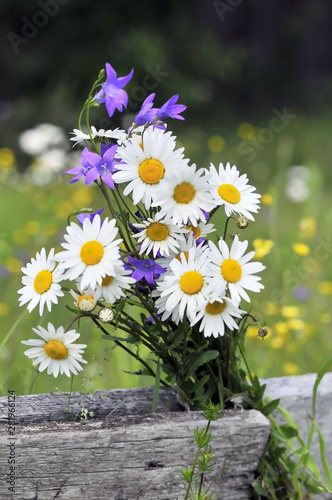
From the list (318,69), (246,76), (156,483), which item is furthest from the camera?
(318,69)

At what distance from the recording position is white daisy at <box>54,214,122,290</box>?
3.08ft

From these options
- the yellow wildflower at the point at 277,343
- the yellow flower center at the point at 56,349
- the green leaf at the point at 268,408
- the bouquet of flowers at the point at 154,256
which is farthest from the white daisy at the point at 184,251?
the yellow wildflower at the point at 277,343

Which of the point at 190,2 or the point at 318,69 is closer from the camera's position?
the point at 190,2

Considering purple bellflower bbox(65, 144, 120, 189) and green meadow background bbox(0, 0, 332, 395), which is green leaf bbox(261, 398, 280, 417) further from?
purple bellflower bbox(65, 144, 120, 189)

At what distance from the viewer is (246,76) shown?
23.0 feet

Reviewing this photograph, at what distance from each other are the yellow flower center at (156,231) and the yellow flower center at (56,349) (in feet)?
0.80

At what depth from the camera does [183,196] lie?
1.00 m

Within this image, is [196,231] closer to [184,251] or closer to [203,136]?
[184,251]

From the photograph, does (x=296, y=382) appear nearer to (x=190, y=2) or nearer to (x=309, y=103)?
(x=190, y=2)

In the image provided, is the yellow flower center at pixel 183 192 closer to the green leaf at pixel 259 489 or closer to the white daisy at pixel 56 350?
the white daisy at pixel 56 350

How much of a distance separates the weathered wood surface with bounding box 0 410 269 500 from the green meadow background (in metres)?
0.13

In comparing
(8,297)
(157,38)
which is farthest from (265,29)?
(8,297)

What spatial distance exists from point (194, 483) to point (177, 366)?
0.21 m

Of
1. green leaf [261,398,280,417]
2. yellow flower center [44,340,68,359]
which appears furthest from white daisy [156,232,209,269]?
green leaf [261,398,280,417]
